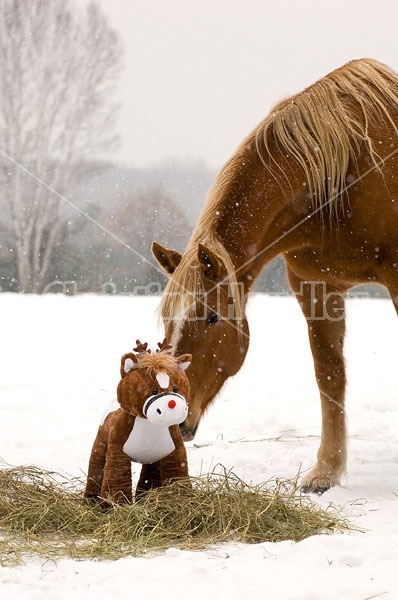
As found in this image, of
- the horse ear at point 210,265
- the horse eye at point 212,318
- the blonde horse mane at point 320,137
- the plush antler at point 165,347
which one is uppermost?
the blonde horse mane at point 320,137

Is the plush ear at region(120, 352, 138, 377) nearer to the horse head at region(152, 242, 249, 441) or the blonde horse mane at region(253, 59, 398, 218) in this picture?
the horse head at region(152, 242, 249, 441)

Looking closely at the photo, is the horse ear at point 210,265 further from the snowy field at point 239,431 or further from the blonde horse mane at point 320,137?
the snowy field at point 239,431

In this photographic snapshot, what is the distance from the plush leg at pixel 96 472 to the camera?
9.01 ft

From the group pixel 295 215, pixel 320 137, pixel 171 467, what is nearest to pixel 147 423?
pixel 171 467

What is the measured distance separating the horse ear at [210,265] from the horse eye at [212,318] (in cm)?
15

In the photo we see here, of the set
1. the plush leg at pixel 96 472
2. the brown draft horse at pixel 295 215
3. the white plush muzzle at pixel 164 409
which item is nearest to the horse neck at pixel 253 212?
the brown draft horse at pixel 295 215

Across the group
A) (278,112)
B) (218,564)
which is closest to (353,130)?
(278,112)

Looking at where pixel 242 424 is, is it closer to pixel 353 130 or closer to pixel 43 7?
pixel 353 130

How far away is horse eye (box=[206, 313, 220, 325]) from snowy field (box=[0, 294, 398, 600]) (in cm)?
32

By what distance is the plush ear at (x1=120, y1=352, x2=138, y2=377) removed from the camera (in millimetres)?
2630

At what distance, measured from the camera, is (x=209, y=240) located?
3.03 m

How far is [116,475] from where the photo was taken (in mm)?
2604

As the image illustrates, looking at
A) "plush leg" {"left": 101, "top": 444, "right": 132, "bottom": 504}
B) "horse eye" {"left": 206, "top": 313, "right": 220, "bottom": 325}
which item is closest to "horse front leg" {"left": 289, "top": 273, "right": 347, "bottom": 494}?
"horse eye" {"left": 206, "top": 313, "right": 220, "bottom": 325}

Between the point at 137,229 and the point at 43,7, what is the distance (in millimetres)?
5041
